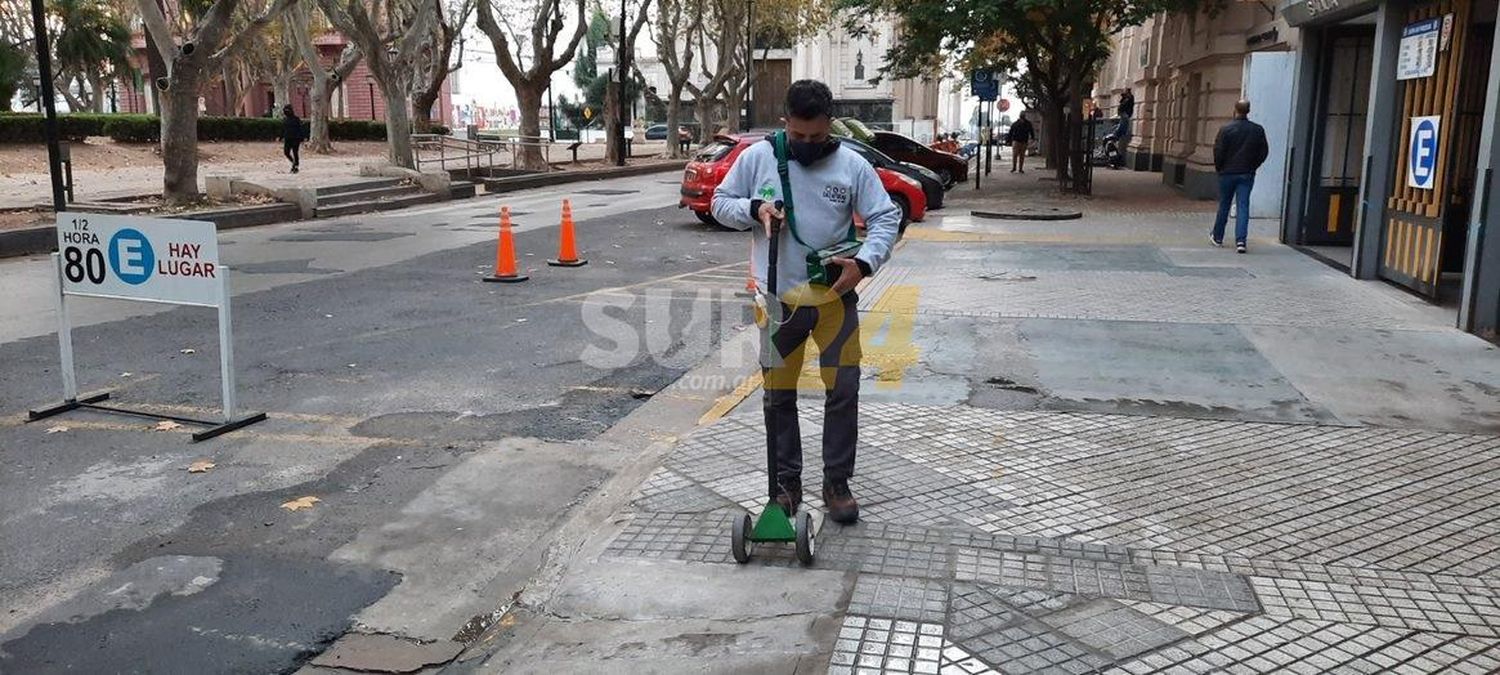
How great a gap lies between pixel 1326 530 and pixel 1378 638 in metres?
1.01

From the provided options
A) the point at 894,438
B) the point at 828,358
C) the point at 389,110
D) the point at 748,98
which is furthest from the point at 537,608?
the point at 748,98

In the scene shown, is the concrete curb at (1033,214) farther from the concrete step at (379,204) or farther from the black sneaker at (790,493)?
the black sneaker at (790,493)

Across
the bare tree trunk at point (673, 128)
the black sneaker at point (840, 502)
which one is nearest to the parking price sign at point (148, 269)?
the black sneaker at point (840, 502)

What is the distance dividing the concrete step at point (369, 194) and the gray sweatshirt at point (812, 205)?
1779cm

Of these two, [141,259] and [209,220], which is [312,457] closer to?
[141,259]

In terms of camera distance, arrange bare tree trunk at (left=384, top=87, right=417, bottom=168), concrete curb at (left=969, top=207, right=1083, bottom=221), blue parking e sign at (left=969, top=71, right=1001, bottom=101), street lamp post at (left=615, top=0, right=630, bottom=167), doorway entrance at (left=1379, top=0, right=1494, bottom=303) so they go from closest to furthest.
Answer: doorway entrance at (left=1379, top=0, right=1494, bottom=303)
concrete curb at (left=969, top=207, right=1083, bottom=221)
bare tree trunk at (left=384, top=87, right=417, bottom=168)
blue parking e sign at (left=969, top=71, right=1001, bottom=101)
street lamp post at (left=615, top=0, right=630, bottom=167)

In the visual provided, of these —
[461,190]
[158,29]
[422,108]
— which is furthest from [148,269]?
[422,108]

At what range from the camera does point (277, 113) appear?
1789 inches

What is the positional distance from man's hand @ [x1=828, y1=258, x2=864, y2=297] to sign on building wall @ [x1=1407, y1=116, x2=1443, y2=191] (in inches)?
318

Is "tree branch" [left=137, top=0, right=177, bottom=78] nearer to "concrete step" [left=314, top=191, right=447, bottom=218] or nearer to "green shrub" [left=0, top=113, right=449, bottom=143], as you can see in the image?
"concrete step" [left=314, top=191, right=447, bottom=218]

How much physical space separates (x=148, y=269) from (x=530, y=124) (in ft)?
87.2

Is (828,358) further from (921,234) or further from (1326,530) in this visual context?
(921,234)

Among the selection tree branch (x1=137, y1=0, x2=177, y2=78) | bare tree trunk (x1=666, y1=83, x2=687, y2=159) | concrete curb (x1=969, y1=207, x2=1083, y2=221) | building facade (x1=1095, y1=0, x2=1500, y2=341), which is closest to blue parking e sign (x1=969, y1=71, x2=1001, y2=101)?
building facade (x1=1095, y1=0, x2=1500, y2=341)

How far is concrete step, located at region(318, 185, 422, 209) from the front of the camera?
2128 centimetres
